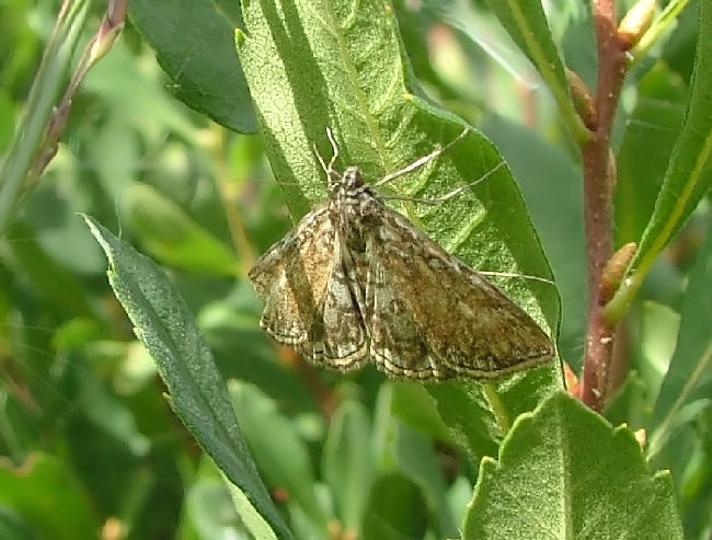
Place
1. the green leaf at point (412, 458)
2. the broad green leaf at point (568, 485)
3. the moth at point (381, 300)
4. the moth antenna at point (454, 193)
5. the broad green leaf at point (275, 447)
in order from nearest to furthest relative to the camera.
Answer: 1. the broad green leaf at point (568, 485)
2. the moth antenna at point (454, 193)
3. the moth at point (381, 300)
4. the green leaf at point (412, 458)
5. the broad green leaf at point (275, 447)

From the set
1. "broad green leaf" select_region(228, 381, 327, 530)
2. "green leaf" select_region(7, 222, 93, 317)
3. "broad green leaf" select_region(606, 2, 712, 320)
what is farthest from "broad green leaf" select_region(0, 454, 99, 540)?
"broad green leaf" select_region(606, 2, 712, 320)

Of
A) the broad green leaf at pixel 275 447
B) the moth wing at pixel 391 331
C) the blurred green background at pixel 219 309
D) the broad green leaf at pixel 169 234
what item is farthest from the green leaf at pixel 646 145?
the broad green leaf at pixel 169 234

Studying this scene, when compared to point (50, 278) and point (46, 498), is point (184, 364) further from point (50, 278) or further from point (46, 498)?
point (50, 278)

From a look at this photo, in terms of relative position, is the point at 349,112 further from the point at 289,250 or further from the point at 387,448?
the point at 387,448

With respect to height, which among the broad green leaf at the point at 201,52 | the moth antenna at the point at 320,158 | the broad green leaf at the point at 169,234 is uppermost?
the broad green leaf at the point at 201,52

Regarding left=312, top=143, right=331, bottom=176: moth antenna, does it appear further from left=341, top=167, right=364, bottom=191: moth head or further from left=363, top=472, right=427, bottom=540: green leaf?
left=363, top=472, right=427, bottom=540: green leaf

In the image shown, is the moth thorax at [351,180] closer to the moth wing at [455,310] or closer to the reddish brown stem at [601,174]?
the moth wing at [455,310]
